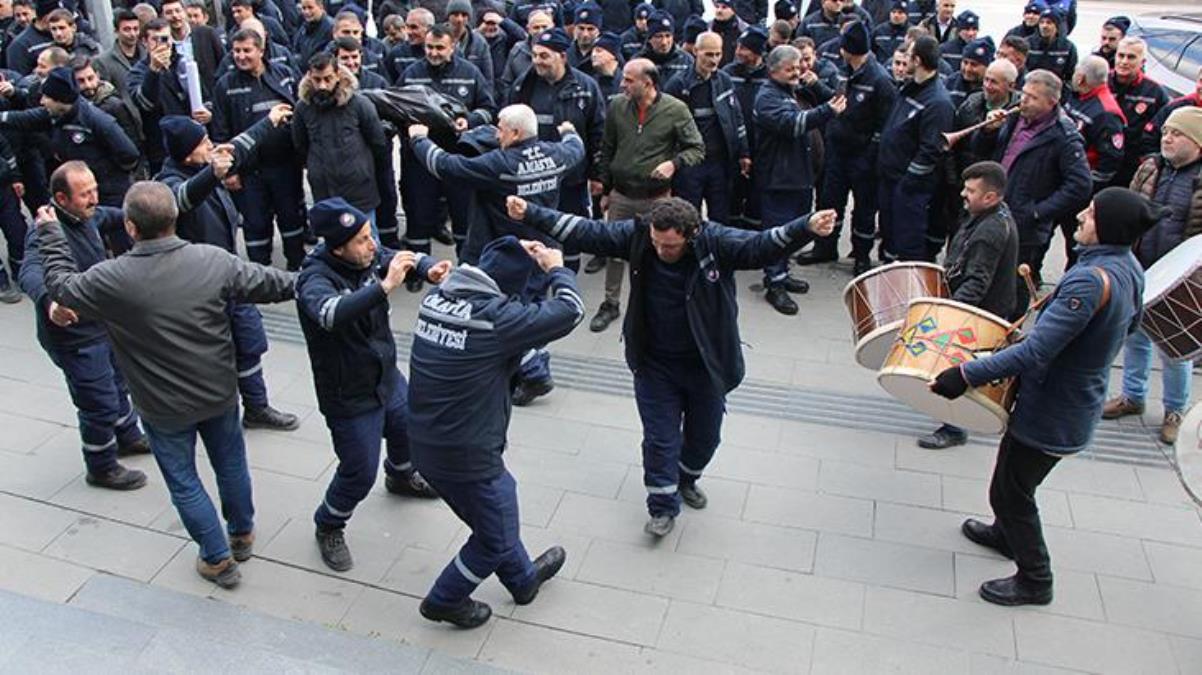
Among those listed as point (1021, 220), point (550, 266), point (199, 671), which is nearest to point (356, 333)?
point (550, 266)

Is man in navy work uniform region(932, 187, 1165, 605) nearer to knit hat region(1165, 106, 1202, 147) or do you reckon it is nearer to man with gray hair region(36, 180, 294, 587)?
knit hat region(1165, 106, 1202, 147)

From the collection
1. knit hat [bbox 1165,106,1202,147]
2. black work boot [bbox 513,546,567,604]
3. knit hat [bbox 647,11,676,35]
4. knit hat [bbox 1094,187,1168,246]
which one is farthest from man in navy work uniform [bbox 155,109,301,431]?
knit hat [bbox 1165,106,1202,147]

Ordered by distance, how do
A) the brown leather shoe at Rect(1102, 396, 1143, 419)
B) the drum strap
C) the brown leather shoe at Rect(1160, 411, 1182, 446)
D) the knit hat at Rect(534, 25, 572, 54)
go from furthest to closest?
the knit hat at Rect(534, 25, 572, 54) → the brown leather shoe at Rect(1102, 396, 1143, 419) → the brown leather shoe at Rect(1160, 411, 1182, 446) → the drum strap

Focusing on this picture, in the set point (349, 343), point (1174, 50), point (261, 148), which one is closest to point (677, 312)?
point (349, 343)

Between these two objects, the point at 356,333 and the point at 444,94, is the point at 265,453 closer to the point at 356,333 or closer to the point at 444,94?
the point at 356,333

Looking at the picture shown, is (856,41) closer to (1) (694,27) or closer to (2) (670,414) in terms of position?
(1) (694,27)

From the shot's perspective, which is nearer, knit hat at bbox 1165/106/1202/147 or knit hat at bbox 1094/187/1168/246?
knit hat at bbox 1094/187/1168/246

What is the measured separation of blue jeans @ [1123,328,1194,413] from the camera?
6.06 metres

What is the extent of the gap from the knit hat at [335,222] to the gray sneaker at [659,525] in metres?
2.00

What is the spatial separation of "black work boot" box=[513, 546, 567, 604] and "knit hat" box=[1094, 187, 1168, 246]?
2678 millimetres

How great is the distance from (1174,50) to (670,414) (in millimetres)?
8178

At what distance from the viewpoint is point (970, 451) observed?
593cm

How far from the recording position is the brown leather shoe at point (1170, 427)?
6016 mm

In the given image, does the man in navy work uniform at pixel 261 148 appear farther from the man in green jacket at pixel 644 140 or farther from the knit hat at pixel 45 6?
the knit hat at pixel 45 6
